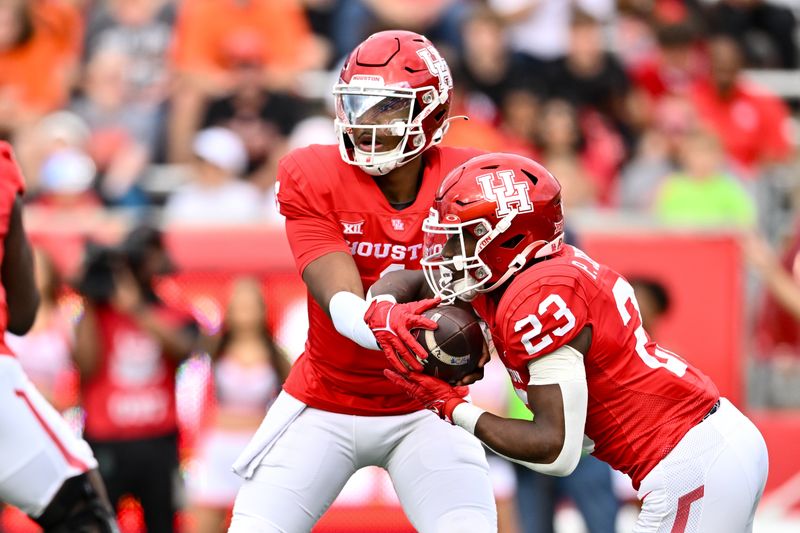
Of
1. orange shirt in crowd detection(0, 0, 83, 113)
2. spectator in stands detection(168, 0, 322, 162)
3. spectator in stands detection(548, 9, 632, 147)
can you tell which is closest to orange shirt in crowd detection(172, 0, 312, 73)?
spectator in stands detection(168, 0, 322, 162)

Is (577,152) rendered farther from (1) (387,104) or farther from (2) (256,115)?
(1) (387,104)

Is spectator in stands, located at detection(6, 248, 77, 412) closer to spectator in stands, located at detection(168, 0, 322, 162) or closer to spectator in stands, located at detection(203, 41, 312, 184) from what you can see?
spectator in stands, located at detection(203, 41, 312, 184)

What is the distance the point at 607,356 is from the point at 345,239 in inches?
38.1

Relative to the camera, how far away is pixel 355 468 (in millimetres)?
4562

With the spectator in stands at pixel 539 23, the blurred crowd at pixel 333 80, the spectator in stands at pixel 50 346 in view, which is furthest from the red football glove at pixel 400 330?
the spectator in stands at pixel 539 23

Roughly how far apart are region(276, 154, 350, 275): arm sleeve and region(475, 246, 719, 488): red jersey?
596 millimetres

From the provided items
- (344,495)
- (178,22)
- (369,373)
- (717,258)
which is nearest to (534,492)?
(344,495)

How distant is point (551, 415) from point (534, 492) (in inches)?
122

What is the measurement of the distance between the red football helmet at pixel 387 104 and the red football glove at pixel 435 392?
74cm

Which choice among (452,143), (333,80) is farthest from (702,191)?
(333,80)

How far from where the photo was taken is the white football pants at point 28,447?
175 inches

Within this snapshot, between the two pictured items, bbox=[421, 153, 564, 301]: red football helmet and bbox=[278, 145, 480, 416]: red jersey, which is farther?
bbox=[278, 145, 480, 416]: red jersey

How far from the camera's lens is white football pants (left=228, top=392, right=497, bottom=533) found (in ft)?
14.1

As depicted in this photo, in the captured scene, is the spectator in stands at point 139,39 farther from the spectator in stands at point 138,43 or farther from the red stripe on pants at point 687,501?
the red stripe on pants at point 687,501
